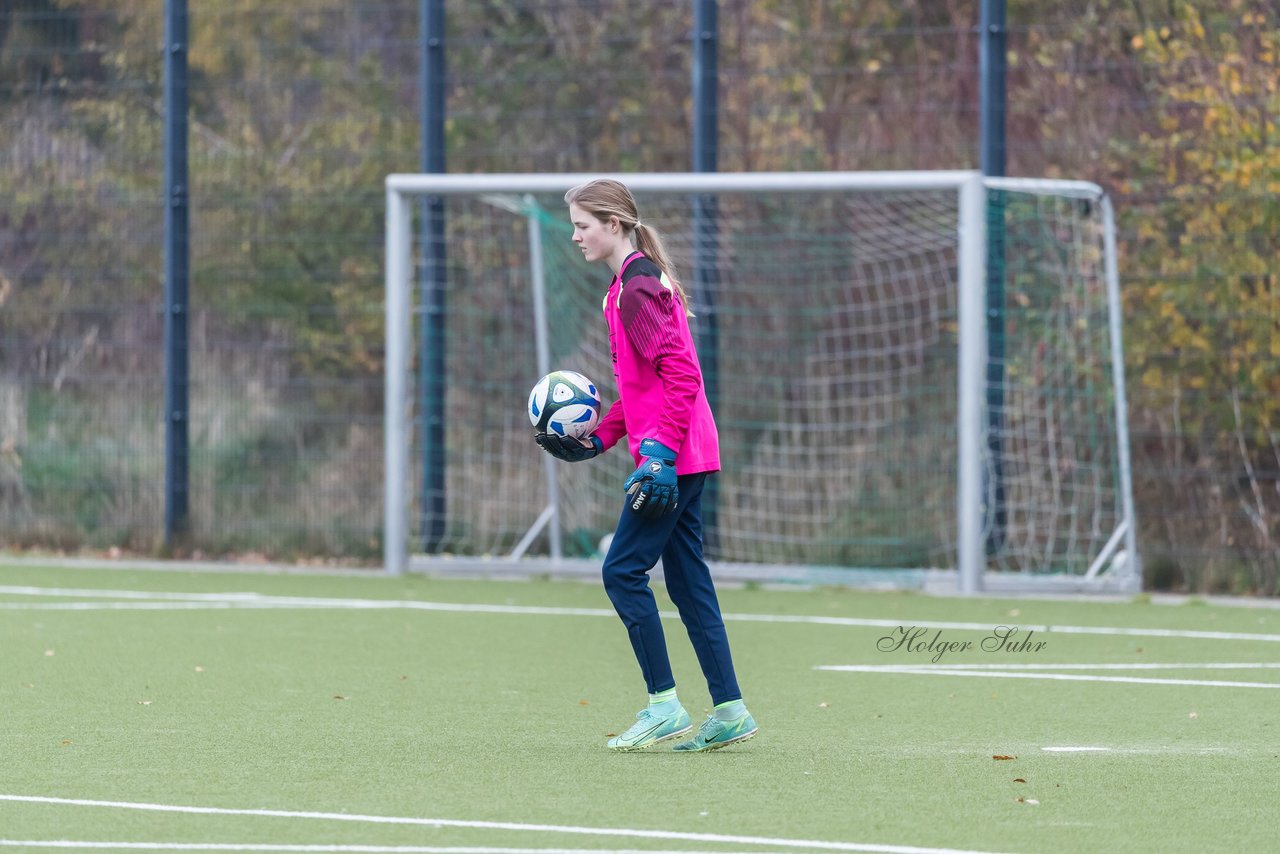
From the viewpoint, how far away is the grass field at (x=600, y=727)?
5.44m

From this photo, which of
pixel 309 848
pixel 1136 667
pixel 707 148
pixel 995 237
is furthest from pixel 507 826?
pixel 707 148

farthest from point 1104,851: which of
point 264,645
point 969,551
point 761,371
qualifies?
point 761,371

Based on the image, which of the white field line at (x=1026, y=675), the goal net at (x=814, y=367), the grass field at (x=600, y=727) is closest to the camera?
the grass field at (x=600, y=727)

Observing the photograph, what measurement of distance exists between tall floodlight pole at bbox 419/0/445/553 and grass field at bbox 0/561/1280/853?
206 cm

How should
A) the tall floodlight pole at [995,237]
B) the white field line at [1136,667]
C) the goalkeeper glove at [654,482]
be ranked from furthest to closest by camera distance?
1. the tall floodlight pole at [995,237]
2. the white field line at [1136,667]
3. the goalkeeper glove at [654,482]

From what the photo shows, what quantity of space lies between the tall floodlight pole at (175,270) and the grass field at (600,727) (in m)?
2.67

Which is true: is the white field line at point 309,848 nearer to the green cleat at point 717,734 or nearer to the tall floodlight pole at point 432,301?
the green cleat at point 717,734

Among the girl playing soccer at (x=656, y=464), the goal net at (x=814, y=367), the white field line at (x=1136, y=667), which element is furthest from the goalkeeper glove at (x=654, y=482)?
the goal net at (x=814, y=367)

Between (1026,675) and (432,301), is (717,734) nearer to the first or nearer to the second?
(1026,675)

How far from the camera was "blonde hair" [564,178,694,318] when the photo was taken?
6.62 meters

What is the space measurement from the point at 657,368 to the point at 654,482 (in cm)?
36

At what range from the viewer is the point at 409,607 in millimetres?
11516

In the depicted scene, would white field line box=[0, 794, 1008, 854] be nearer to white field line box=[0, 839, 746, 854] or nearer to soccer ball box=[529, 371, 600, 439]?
white field line box=[0, 839, 746, 854]

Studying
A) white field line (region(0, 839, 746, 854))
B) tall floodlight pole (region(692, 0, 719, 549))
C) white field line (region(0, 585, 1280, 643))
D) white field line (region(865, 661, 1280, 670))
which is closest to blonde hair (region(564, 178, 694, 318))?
white field line (region(0, 839, 746, 854))
